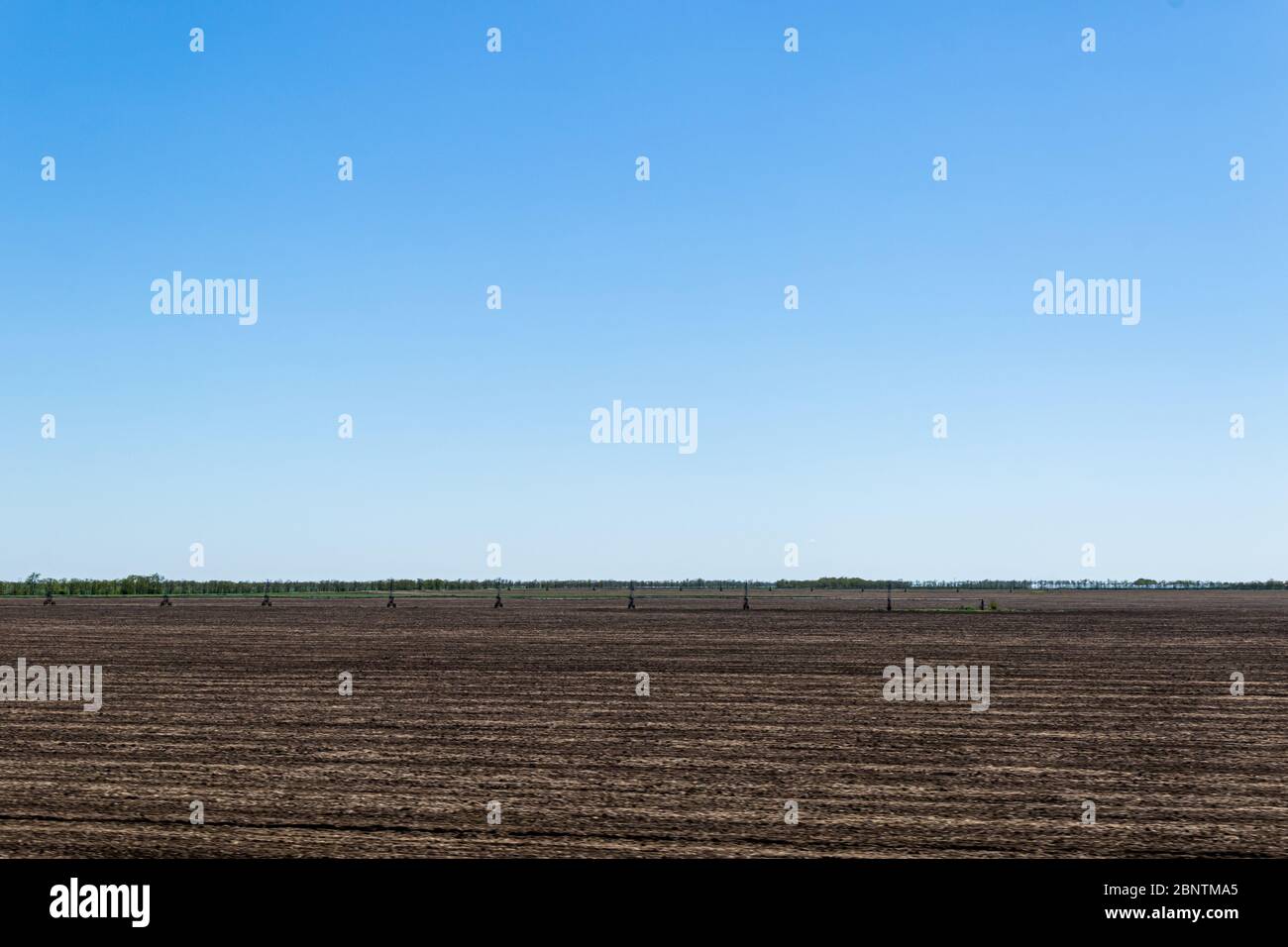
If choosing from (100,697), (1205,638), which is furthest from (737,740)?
(1205,638)

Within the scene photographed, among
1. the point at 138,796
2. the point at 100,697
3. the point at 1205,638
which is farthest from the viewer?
the point at 1205,638

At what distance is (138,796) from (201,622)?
43654mm

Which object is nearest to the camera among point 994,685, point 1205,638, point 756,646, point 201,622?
point 994,685

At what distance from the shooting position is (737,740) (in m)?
15.4

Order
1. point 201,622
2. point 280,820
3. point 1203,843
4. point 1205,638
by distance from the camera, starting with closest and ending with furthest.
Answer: point 1203,843 < point 280,820 < point 1205,638 < point 201,622

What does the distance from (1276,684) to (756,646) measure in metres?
15.9

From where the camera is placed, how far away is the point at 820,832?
10039mm
